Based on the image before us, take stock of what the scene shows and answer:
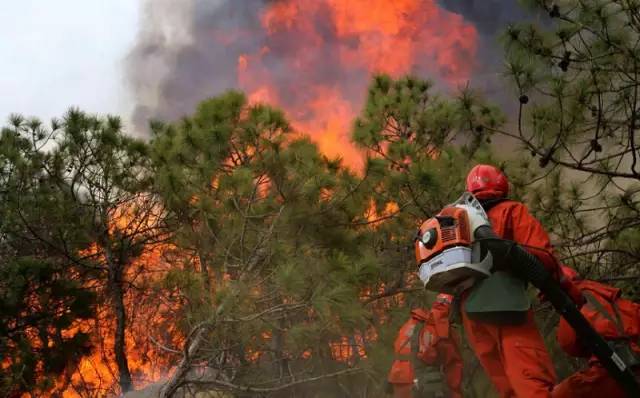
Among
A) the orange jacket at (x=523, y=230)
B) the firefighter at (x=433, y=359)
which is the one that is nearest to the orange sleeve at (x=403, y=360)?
the firefighter at (x=433, y=359)

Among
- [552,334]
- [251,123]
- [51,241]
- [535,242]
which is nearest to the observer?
[535,242]

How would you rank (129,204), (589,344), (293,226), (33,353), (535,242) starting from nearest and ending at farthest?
(589,344) → (535,242) → (293,226) → (33,353) → (129,204)

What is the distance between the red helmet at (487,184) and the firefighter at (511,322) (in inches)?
2.1

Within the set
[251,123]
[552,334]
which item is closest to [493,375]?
[552,334]

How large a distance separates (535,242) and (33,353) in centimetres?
650

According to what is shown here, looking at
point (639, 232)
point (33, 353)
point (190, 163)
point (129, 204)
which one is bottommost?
point (639, 232)

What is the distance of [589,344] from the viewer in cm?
236

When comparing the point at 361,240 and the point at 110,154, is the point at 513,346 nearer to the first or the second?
the point at 361,240

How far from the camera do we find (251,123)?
541 centimetres

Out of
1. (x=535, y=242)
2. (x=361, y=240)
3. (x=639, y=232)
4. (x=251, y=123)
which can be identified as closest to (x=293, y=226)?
(x=361, y=240)

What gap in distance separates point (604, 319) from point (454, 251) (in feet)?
2.50

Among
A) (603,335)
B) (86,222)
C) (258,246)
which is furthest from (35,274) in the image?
(603,335)

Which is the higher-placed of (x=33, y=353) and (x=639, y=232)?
(x=33, y=353)

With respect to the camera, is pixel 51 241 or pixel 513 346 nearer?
A: pixel 513 346
